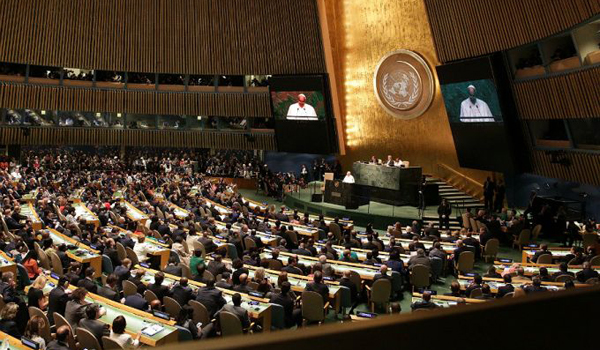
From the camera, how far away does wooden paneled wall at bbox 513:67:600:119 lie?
13711 millimetres

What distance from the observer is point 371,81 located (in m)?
23.2

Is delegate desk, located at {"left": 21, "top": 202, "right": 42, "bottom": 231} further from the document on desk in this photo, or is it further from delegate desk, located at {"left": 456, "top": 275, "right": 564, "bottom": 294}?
delegate desk, located at {"left": 456, "top": 275, "right": 564, "bottom": 294}

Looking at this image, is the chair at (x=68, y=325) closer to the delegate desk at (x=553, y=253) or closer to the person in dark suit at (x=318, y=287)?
the person in dark suit at (x=318, y=287)

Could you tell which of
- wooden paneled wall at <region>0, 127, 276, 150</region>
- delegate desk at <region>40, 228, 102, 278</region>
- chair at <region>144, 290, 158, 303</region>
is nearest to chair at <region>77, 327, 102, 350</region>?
chair at <region>144, 290, 158, 303</region>

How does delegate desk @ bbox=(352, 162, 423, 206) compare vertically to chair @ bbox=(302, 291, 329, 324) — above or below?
above

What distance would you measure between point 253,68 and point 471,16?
41.9 ft

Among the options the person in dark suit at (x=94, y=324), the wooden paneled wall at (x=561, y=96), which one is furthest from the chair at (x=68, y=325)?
the wooden paneled wall at (x=561, y=96)

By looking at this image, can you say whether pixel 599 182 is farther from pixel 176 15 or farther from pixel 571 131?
pixel 176 15

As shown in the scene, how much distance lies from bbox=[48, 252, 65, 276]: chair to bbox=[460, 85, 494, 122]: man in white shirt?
1371cm

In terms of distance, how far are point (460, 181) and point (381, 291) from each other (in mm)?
12643

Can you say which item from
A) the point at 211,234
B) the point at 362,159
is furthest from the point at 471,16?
the point at 211,234

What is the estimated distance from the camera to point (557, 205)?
51.1 ft

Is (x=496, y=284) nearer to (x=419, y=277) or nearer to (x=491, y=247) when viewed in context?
(x=419, y=277)

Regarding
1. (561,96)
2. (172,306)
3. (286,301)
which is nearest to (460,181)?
(561,96)
